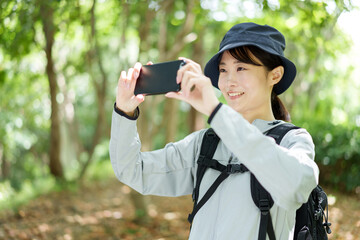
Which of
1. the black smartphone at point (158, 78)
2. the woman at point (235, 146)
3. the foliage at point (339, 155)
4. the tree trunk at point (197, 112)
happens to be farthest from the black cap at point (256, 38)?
the tree trunk at point (197, 112)

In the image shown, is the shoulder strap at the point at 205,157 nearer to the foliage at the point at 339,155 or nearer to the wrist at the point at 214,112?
the wrist at the point at 214,112

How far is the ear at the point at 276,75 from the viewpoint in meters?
1.72

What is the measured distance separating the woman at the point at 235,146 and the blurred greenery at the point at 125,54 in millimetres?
2154

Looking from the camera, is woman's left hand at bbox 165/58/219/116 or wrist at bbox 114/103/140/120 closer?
woman's left hand at bbox 165/58/219/116

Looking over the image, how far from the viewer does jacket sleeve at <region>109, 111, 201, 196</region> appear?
5.30 feet

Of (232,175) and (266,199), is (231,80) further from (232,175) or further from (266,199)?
(266,199)

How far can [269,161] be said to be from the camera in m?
1.20

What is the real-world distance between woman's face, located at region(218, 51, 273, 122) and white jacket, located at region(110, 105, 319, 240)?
11 cm

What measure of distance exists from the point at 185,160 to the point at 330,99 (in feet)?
36.1

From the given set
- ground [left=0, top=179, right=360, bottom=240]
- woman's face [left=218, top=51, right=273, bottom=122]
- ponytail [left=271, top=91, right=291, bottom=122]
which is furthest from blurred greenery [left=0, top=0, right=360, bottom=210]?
woman's face [left=218, top=51, right=273, bottom=122]

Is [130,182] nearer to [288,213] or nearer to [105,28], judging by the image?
[288,213]

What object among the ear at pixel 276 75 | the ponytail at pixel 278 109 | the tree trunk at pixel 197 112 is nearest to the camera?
the ear at pixel 276 75

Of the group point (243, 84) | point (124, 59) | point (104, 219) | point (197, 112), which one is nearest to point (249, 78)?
point (243, 84)

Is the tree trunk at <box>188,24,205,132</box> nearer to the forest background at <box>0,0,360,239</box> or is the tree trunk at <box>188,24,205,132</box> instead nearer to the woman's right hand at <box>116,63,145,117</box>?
the forest background at <box>0,0,360,239</box>
